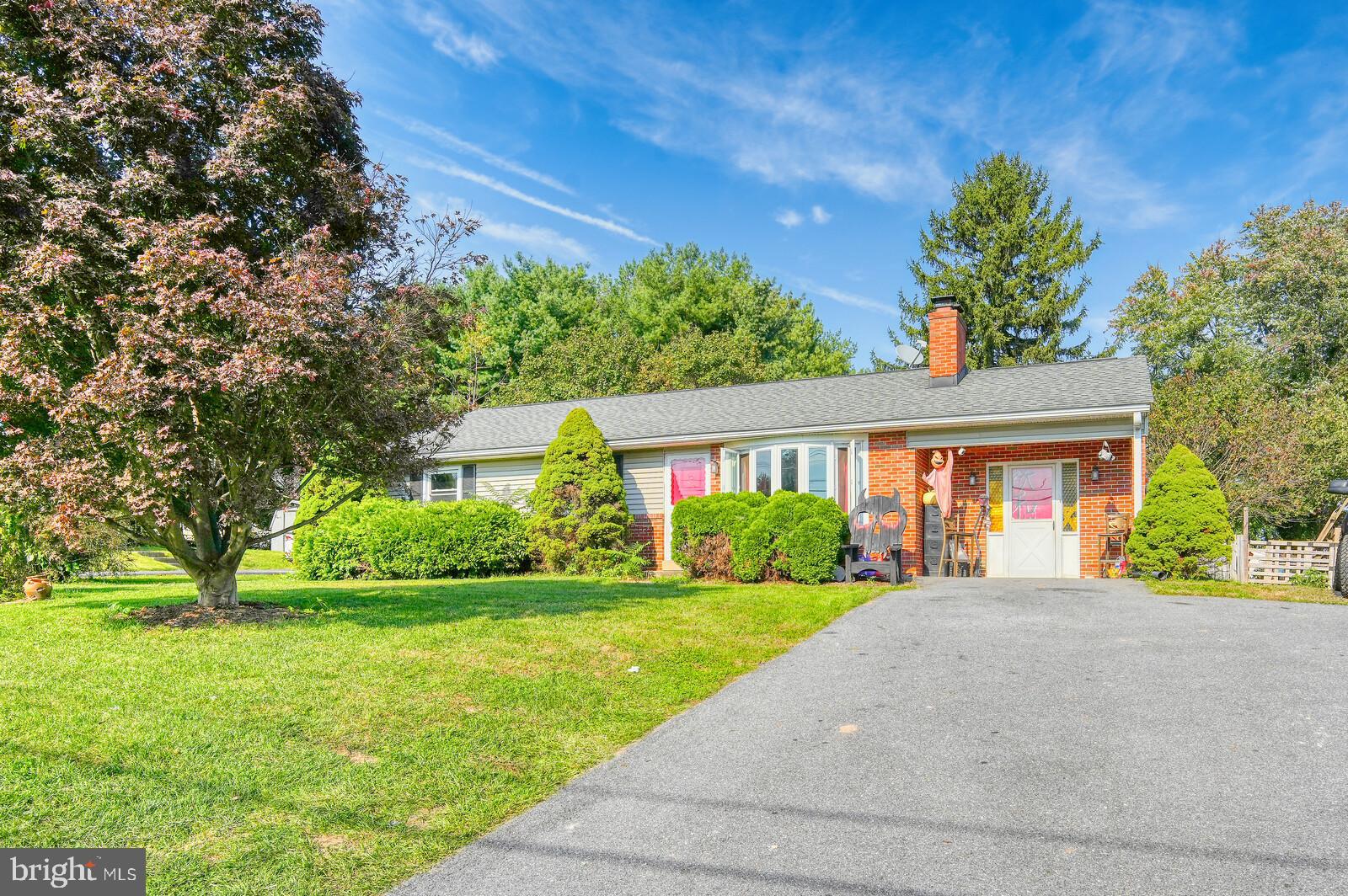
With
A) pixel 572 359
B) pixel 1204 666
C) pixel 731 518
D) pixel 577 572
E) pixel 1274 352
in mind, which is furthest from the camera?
pixel 572 359

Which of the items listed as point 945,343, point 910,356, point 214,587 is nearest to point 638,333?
point 910,356

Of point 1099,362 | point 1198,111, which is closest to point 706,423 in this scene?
point 1099,362

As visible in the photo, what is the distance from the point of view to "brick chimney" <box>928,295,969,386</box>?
1591 centimetres

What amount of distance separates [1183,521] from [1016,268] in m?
23.0

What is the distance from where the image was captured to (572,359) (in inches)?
1307

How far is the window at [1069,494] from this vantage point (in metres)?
14.5

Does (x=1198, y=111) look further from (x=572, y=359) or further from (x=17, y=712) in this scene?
(x=17, y=712)

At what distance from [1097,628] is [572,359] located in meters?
27.2

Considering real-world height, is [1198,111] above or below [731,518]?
above

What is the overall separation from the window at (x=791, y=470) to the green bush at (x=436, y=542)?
5.34m

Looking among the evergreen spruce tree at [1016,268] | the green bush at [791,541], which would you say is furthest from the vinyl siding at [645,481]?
the evergreen spruce tree at [1016,268]

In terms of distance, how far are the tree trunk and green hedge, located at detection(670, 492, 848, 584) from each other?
6.63 metres

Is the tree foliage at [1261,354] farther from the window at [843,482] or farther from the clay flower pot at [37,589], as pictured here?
the clay flower pot at [37,589]

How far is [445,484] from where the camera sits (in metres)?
19.6
